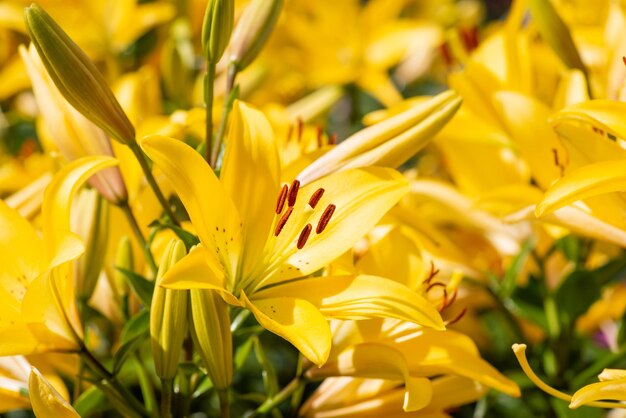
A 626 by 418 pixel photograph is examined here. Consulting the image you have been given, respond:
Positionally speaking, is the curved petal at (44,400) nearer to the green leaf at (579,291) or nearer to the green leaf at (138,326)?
the green leaf at (138,326)

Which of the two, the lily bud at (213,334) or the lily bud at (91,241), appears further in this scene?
the lily bud at (91,241)

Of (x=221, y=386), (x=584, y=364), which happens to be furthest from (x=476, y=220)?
(x=221, y=386)

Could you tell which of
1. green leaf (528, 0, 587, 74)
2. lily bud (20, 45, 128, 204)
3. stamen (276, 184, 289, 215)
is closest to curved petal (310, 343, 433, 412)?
stamen (276, 184, 289, 215)

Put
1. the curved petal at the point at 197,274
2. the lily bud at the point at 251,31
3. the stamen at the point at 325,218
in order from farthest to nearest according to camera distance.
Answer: the lily bud at the point at 251,31
the stamen at the point at 325,218
the curved petal at the point at 197,274

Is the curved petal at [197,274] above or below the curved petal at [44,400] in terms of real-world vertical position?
above

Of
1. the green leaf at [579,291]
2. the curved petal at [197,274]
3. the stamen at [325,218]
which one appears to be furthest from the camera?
the green leaf at [579,291]

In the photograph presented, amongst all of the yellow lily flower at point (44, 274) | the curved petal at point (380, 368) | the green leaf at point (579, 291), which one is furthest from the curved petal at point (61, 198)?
the green leaf at point (579, 291)

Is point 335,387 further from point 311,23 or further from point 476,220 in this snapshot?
point 311,23

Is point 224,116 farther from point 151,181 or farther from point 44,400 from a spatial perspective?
point 44,400
